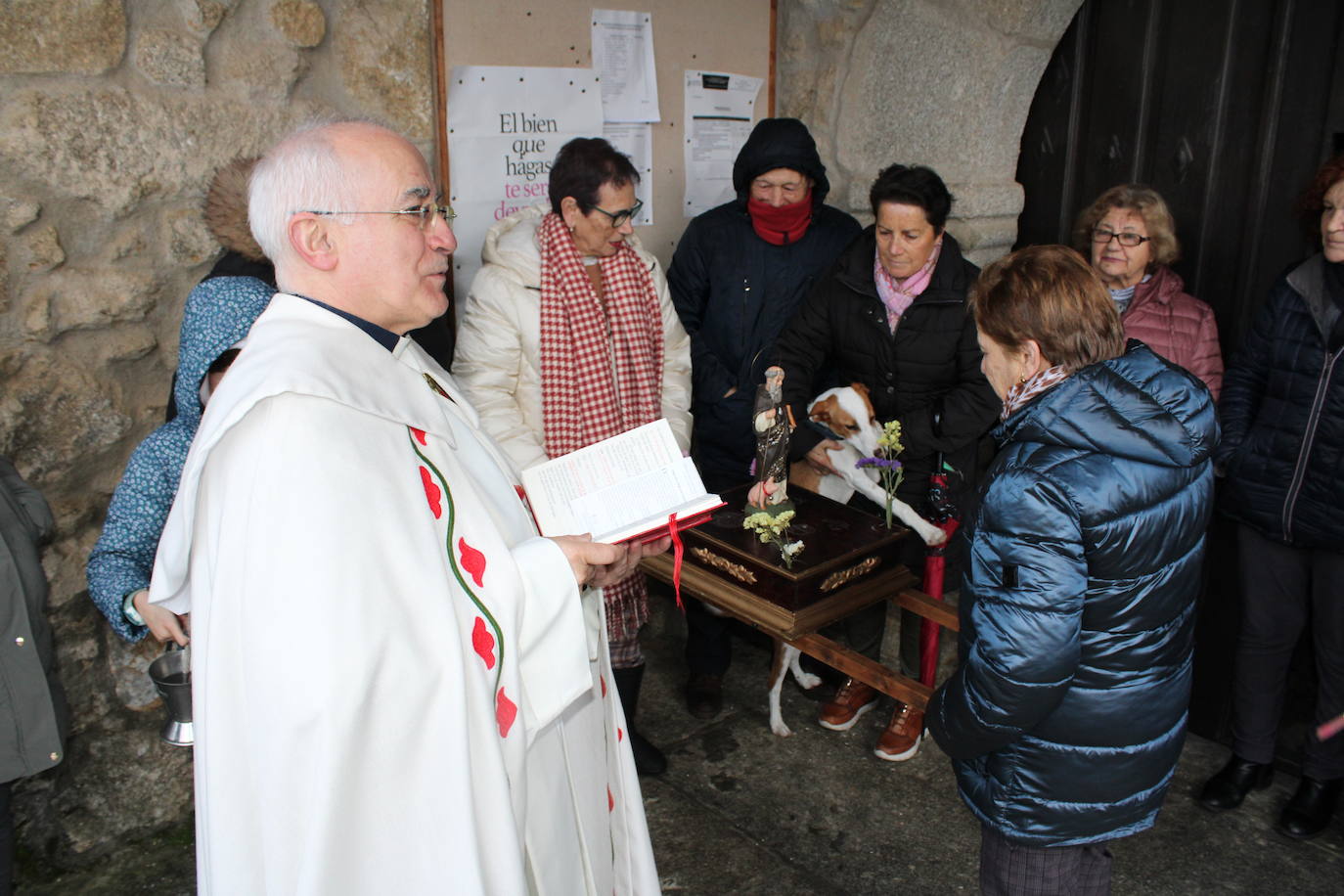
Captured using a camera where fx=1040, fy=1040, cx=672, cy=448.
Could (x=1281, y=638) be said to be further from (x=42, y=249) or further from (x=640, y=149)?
(x=42, y=249)

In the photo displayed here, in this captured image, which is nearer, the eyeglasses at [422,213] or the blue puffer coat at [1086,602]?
the eyeglasses at [422,213]

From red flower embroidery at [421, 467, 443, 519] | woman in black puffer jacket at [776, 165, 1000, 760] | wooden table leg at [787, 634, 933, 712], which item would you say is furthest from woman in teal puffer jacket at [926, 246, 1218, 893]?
woman in black puffer jacket at [776, 165, 1000, 760]

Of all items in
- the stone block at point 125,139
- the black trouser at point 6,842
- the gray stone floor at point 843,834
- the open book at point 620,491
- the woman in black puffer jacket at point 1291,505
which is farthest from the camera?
the gray stone floor at point 843,834

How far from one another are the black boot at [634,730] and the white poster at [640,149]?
5.57 feet

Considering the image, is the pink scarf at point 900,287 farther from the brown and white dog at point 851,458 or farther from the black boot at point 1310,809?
the black boot at point 1310,809

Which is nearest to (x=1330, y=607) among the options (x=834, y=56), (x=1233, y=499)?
(x=1233, y=499)

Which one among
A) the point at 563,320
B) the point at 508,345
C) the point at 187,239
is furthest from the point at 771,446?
the point at 187,239

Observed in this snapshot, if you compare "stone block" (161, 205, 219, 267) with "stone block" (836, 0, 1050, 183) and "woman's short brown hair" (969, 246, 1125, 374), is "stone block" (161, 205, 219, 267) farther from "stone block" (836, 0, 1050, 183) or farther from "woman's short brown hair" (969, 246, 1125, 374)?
"stone block" (836, 0, 1050, 183)

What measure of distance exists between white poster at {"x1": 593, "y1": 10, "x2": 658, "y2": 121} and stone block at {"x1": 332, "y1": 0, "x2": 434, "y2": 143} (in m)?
0.69

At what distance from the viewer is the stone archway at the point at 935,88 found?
358 centimetres

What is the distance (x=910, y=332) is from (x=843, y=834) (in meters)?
1.53

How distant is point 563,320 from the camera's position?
3047mm

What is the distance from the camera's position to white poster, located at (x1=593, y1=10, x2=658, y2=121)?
366 centimetres

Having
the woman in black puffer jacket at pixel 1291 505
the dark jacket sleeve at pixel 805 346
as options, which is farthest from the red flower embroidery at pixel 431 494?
the woman in black puffer jacket at pixel 1291 505
